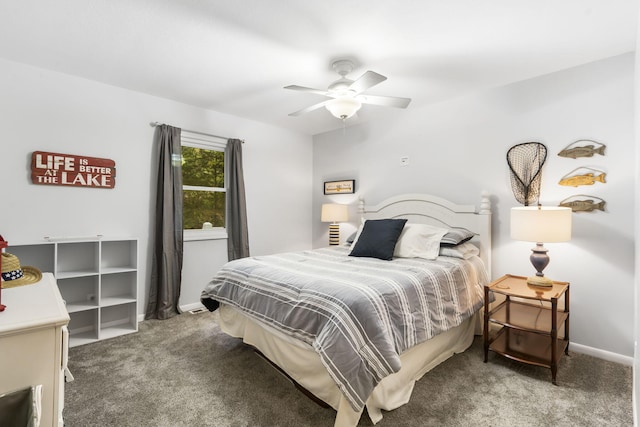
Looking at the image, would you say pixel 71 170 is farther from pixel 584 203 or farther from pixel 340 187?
pixel 584 203

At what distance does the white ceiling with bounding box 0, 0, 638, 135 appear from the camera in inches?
75.1

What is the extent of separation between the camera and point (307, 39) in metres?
2.22

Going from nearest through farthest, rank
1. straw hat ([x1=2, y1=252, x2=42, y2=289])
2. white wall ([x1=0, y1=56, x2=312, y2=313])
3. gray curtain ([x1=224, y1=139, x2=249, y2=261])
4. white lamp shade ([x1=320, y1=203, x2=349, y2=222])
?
1. straw hat ([x1=2, y1=252, x2=42, y2=289])
2. white wall ([x1=0, y1=56, x2=312, y2=313])
3. gray curtain ([x1=224, y1=139, x2=249, y2=261])
4. white lamp shade ([x1=320, y1=203, x2=349, y2=222])

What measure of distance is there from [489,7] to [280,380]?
2740 mm

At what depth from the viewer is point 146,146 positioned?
10.9 feet

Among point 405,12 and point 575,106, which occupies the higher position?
point 405,12

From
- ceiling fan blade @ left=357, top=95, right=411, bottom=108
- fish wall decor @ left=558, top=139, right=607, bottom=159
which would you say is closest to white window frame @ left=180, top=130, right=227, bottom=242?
ceiling fan blade @ left=357, top=95, right=411, bottom=108

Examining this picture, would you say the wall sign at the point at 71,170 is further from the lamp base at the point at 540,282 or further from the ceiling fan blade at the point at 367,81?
the lamp base at the point at 540,282

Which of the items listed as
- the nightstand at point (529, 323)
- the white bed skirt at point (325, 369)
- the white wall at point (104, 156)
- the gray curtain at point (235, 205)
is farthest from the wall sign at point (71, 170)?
the nightstand at point (529, 323)

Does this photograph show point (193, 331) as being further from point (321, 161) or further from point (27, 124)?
point (321, 161)

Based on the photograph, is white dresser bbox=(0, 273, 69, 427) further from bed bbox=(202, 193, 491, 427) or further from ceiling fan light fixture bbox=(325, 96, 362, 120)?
ceiling fan light fixture bbox=(325, 96, 362, 120)

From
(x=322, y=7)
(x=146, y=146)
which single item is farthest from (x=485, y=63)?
(x=146, y=146)

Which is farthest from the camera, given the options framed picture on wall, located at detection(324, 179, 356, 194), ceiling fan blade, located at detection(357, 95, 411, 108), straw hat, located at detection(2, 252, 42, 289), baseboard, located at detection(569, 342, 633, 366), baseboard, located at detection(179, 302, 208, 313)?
framed picture on wall, located at detection(324, 179, 356, 194)

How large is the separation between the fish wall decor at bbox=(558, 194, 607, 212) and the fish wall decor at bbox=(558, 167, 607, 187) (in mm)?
109
